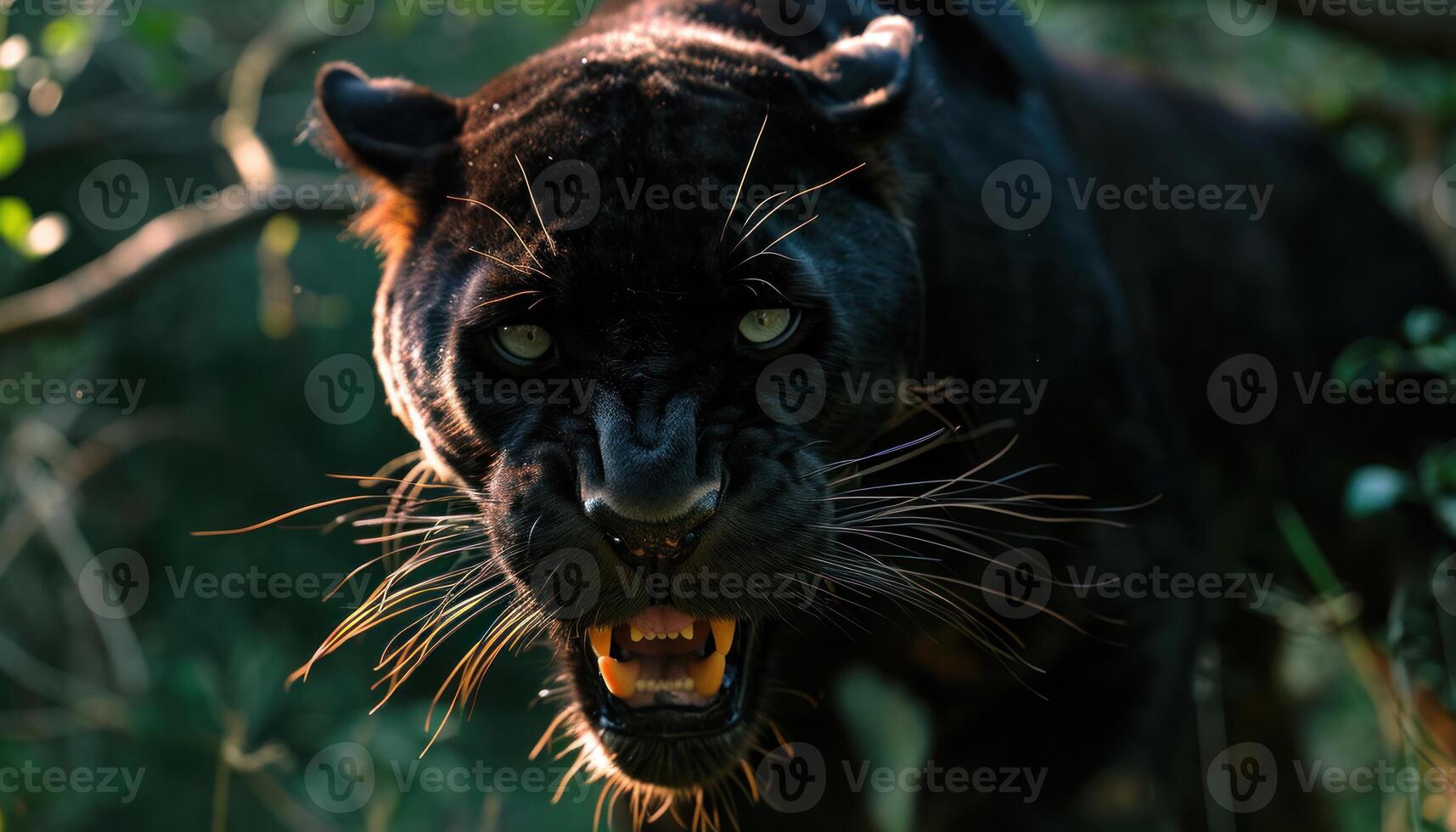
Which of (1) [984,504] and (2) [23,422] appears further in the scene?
(2) [23,422]

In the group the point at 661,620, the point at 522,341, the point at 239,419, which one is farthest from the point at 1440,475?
the point at 239,419

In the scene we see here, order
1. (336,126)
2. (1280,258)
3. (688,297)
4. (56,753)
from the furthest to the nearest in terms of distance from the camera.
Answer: (56,753)
(1280,258)
(336,126)
(688,297)

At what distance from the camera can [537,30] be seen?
6.35 metres

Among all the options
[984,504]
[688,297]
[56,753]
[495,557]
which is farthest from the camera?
[56,753]

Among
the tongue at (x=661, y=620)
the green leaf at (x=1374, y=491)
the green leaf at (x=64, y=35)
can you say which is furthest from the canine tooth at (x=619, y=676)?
the green leaf at (x=64, y=35)

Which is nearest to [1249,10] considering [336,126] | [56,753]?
[336,126]

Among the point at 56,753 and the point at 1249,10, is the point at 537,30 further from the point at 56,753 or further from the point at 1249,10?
the point at 56,753

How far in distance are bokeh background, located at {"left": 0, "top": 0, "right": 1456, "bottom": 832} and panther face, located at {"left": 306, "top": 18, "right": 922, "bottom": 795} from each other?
6.52ft

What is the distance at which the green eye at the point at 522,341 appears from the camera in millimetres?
1957

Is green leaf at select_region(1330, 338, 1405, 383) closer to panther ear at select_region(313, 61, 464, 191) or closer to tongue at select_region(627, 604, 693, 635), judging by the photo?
tongue at select_region(627, 604, 693, 635)

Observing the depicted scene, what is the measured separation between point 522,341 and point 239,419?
4.18 meters

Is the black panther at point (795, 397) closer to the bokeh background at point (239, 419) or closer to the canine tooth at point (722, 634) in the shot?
the canine tooth at point (722, 634)

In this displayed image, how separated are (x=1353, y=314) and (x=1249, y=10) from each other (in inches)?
58.5

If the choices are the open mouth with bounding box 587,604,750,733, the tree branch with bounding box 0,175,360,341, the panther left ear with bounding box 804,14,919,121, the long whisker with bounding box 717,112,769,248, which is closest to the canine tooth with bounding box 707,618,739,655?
the open mouth with bounding box 587,604,750,733
